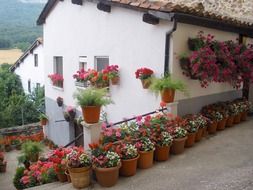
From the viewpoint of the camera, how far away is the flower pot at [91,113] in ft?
19.2

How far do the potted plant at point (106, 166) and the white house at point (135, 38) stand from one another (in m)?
2.79

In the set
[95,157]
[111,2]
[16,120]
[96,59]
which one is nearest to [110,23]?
[111,2]

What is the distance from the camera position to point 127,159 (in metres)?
5.73

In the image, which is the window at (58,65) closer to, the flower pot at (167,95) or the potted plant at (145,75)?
the potted plant at (145,75)

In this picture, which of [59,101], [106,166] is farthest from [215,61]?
[59,101]

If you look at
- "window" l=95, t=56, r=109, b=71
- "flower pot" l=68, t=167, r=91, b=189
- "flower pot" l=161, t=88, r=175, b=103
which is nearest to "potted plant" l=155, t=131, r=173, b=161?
"flower pot" l=161, t=88, r=175, b=103

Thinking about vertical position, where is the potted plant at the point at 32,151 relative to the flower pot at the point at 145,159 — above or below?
below

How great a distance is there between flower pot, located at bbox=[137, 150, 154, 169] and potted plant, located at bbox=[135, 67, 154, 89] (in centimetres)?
225

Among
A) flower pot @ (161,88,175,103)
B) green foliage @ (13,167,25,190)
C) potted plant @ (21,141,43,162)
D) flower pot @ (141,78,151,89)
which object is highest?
flower pot @ (141,78,151,89)

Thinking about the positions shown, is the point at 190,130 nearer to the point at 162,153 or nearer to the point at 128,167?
the point at 162,153

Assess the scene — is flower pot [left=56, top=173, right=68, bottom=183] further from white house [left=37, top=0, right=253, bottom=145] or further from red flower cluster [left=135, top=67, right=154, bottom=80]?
red flower cluster [left=135, top=67, right=154, bottom=80]

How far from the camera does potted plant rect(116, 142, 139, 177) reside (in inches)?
225

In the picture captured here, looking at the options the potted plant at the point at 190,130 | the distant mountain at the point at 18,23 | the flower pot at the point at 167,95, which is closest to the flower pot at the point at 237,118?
the potted plant at the point at 190,130

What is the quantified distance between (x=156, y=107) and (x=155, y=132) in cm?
158
